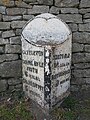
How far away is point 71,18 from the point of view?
17.7 feet

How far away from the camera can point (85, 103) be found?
5309mm

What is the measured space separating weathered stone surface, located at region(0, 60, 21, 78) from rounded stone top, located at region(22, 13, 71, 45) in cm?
74

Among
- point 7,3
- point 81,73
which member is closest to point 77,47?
point 81,73

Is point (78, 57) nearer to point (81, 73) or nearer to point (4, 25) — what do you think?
point (81, 73)

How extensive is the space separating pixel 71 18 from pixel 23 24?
2.77ft

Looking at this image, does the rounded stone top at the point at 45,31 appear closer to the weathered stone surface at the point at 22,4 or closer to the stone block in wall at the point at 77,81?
the weathered stone surface at the point at 22,4

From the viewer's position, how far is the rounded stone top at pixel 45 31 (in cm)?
459

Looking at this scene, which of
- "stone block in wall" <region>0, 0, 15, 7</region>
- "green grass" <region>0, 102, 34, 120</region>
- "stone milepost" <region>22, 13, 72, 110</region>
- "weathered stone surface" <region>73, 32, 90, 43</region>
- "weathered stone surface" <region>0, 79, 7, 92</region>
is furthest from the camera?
"weathered stone surface" <region>73, 32, 90, 43</region>

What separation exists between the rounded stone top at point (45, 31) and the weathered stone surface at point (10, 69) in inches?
29.1

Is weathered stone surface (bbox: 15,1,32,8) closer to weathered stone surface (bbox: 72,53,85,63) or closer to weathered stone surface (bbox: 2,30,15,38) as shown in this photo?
weathered stone surface (bbox: 2,30,15,38)

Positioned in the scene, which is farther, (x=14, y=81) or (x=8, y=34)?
(x=14, y=81)

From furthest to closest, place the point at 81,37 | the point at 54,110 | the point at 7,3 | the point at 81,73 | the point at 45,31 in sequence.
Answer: the point at 81,73, the point at 81,37, the point at 7,3, the point at 54,110, the point at 45,31

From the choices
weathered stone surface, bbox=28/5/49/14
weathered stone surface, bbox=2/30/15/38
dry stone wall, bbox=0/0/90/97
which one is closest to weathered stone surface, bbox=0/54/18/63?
dry stone wall, bbox=0/0/90/97

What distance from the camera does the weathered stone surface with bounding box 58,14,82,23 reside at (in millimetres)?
5373
